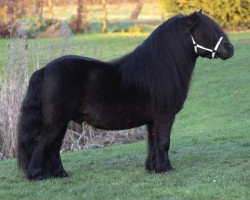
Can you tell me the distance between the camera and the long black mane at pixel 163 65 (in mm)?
6934

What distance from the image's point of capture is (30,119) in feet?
22.6

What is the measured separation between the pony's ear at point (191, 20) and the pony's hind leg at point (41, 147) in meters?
1.94

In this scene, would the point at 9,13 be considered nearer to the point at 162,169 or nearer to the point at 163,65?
the point at 163,65

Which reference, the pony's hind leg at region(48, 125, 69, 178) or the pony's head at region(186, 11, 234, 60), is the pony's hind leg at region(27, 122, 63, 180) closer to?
the pony's hind leg at region(48, 125, 69, 178)

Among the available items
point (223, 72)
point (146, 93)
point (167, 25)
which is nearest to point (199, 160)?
point (146, 93)

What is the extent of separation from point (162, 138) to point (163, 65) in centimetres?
88

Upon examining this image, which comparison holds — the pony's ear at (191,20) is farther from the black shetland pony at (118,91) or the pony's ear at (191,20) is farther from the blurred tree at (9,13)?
the blurred tree at (9,13)

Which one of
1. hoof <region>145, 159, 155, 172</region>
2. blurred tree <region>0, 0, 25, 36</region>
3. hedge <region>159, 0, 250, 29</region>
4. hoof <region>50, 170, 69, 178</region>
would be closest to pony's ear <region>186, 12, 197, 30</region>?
hoof <region>145, 159, 155, 172</region>

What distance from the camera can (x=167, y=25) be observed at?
709 cm

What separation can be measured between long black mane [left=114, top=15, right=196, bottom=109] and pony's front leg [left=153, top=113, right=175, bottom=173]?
0.19m

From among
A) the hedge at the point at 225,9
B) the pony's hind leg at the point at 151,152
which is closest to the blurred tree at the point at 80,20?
the hedge at the point at 225,9

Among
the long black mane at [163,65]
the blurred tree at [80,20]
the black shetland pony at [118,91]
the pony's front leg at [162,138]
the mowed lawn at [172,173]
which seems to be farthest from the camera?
the blurred tree at [80,20]

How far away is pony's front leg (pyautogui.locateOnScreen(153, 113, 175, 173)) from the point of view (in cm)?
706

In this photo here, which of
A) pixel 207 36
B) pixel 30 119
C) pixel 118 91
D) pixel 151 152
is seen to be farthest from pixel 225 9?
pixel 30 119
